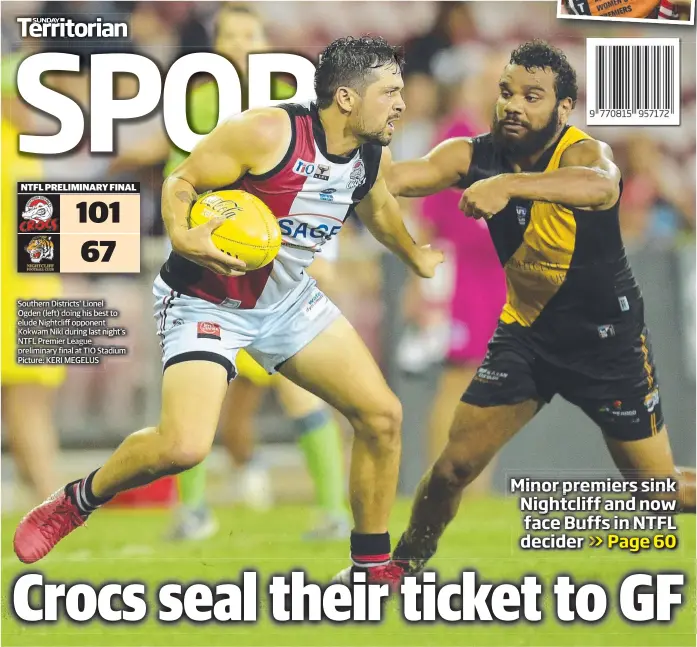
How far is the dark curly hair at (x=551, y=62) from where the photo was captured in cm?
454

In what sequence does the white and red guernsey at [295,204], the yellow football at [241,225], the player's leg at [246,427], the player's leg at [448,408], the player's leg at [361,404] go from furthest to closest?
the player's leg at [246,427], the player's leg at [448,408], the player's leg at [361,404], the white and red guernsey at [295,204], the yellow football at [241,225]

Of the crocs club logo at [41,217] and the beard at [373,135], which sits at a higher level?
the beard at [373,135]

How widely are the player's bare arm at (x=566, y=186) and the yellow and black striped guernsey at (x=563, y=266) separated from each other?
0.08 metres

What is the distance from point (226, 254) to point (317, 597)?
4.68ft

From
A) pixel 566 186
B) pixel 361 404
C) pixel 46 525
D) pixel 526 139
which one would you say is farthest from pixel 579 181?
pixel 46 525

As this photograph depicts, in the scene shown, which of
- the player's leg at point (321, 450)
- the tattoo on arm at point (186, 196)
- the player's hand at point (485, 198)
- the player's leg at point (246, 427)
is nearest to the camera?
the player's hand at point (485, 198)

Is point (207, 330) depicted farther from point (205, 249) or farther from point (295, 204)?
point (295, 204)

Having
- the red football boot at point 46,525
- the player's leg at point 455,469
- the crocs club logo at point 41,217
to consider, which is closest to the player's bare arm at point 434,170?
the player's leg at point 455,469

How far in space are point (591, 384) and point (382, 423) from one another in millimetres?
816

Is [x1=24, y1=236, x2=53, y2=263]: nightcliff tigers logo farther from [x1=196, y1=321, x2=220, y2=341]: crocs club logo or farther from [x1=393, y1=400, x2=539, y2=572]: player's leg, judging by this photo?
[x1=393, y1=400, x2=539, y2=572]: player's leg

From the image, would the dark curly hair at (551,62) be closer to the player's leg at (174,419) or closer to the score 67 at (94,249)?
the player's leg at (174,419)

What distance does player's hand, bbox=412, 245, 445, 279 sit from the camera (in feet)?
15.5

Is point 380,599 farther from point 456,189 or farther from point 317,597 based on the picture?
point 456,189

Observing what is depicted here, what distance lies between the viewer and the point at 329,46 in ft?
15.0
